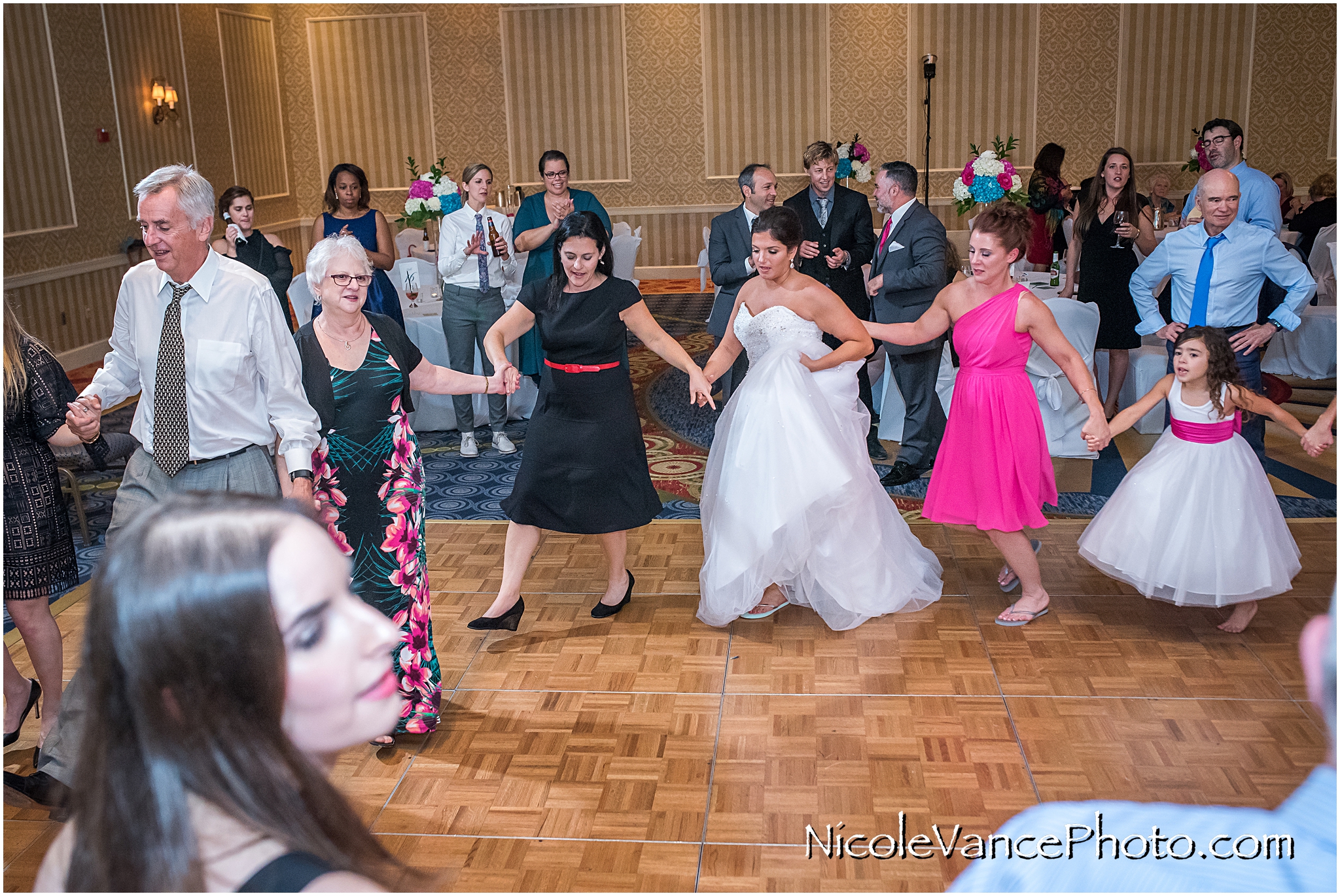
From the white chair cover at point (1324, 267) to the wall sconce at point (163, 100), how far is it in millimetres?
9987

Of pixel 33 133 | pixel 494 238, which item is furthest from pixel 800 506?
pixel 33 133

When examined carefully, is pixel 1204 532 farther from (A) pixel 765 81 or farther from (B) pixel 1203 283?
(A) pixel 765 81

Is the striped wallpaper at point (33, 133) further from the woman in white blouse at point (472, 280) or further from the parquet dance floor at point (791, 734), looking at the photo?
the parquet dance floor at point (791, 734)

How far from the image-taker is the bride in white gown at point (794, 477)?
399 cm

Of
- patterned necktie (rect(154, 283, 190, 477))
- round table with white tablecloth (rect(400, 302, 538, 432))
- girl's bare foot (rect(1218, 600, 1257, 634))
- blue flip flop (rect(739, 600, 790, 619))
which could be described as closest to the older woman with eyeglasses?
patterned necktie (rect(154, 283, 190, 477))

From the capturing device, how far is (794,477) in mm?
3977

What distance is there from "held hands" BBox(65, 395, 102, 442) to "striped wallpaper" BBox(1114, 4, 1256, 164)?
12.5 metres

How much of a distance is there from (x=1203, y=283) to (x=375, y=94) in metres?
11.4

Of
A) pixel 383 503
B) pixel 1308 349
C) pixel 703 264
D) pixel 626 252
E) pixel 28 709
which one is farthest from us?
pixel 703 264

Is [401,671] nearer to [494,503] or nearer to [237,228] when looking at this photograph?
[494,503]

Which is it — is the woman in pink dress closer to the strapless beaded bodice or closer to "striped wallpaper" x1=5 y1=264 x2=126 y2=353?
the strapless beaded bodice

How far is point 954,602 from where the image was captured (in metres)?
4.32

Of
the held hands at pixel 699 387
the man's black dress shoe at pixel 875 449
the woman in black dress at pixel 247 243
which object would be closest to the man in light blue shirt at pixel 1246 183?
the man's black dress shoe at pixel 875 449

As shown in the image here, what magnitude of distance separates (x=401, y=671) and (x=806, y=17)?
11432mm
